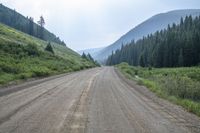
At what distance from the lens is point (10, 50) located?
47625mm

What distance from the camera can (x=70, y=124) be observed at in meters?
9.48

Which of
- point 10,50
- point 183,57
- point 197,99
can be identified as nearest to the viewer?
point 197,99

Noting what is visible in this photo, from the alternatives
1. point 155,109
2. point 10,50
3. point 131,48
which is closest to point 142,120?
point 155,109

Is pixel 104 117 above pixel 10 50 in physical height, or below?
below

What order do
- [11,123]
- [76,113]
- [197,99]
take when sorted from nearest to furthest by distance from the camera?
1. [11,123]
2. [76,113]
3. [197,99]

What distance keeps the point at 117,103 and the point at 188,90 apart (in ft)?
21.6

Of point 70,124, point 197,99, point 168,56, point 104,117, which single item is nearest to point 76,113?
point 104,117

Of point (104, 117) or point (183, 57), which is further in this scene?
point (183, 57)

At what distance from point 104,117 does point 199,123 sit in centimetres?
311

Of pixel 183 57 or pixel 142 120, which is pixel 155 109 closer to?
pixel 142 120

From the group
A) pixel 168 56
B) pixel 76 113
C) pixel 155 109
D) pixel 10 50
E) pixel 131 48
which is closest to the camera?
pixel 76 113

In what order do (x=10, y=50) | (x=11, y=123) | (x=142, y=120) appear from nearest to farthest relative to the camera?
1. (x=11, y=123)
2. (x=142, y=120)
3. (x=10, y=50)

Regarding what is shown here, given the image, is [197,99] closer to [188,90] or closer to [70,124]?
[188,90]

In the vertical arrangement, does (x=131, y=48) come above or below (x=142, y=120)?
above
